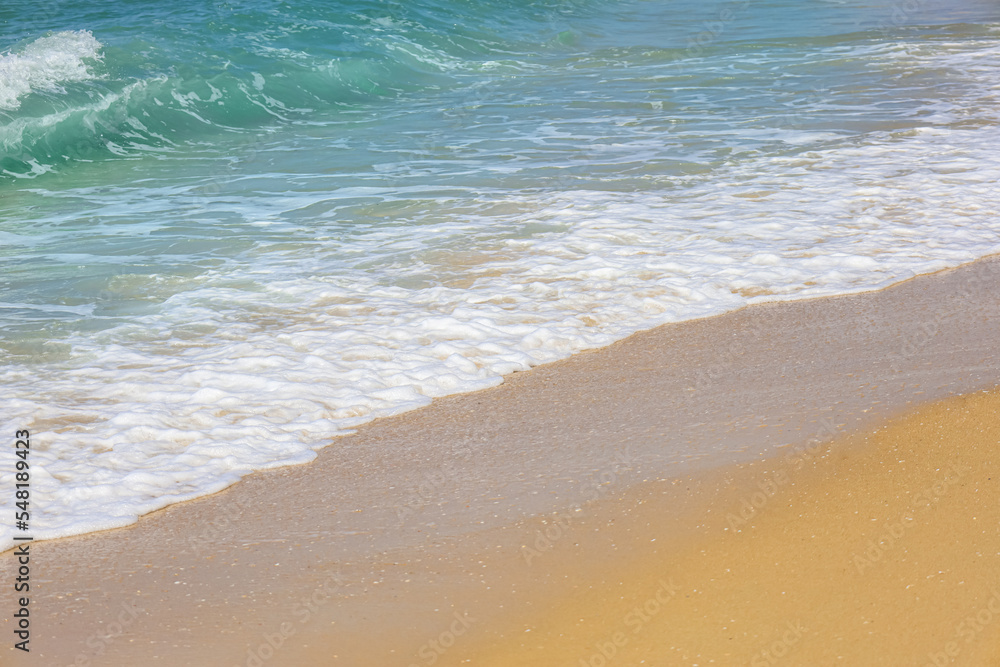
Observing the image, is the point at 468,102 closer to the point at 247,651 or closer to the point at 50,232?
the point at 50,232

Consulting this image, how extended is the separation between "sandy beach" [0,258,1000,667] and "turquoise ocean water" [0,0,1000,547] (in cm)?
36

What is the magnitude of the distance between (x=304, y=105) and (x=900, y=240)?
8.89 m

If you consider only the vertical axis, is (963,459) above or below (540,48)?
below

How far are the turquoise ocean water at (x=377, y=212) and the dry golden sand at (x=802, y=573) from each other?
148cm

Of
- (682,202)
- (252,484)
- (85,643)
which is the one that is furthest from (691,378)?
(682,202)

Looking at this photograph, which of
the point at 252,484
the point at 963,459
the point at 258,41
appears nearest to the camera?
the point at 963,459

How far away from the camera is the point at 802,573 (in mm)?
2611

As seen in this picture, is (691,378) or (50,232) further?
(50,232)

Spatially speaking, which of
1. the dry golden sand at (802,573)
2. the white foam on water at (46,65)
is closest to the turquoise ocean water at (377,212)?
the white foam on water at (46,65)

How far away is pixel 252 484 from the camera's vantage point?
3451mm

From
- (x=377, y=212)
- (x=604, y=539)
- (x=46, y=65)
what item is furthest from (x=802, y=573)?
(x=46, y=65)

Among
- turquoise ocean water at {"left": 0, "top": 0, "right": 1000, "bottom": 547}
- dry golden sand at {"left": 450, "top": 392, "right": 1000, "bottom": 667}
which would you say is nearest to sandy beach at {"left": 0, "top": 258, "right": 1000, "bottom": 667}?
dry golden sand at {"left": 450, "top": 392, "right": 1000, "bottom": 667}

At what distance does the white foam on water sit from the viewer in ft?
38.0

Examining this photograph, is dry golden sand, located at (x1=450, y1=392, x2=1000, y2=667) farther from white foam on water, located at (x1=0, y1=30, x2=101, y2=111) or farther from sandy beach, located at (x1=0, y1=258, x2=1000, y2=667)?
white foam on water, located at (x1=0, y1=30, x2=101, y2=111)
